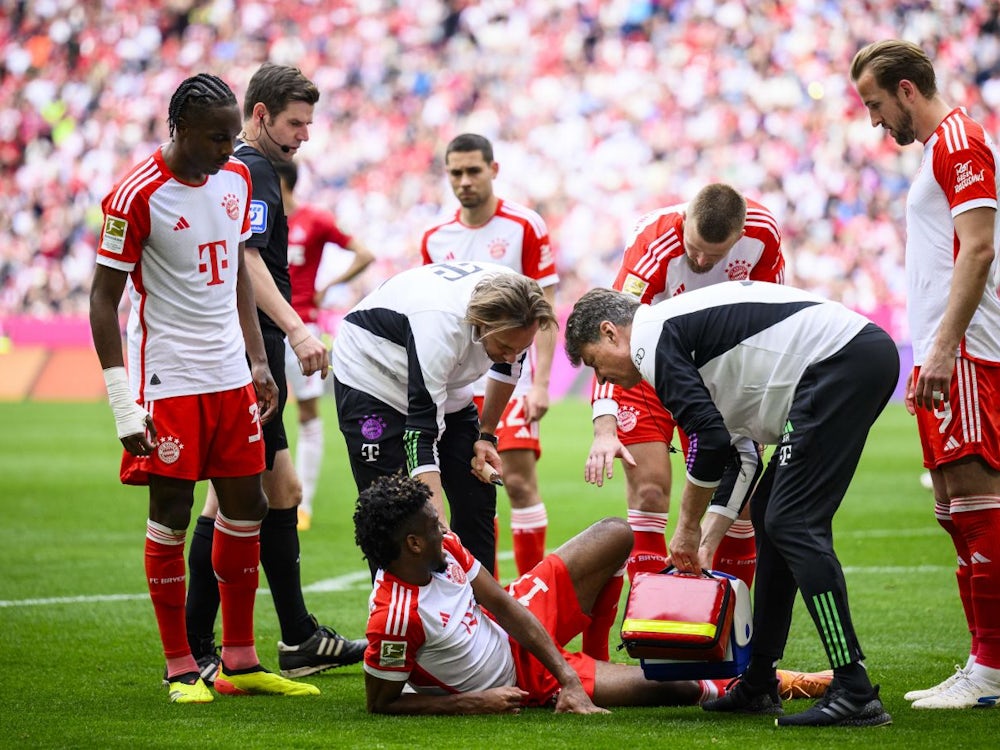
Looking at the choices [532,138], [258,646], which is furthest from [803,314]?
[532,138]

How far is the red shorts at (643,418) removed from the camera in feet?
21.0

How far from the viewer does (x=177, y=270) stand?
512cm

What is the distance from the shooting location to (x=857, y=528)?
10.2 m

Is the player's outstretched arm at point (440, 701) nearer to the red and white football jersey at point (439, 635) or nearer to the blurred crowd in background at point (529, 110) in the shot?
the red and white football jersey at point (439, 635)

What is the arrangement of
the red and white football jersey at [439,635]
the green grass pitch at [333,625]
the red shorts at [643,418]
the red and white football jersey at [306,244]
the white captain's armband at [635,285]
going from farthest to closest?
the red and white football jersey at [306,244]
the red shorts at [643,418]
the white captain's armband at [635,285]
the red and white football jersey at [439,635]
the green grass pitch at [333,625]

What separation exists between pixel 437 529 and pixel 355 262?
618 cm

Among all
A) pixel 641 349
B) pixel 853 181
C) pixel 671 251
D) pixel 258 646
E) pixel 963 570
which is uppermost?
pixel 853 181

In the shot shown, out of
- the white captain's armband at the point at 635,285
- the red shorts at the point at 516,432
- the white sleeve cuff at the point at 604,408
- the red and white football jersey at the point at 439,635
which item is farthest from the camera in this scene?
the red shorts at the point at 516,432

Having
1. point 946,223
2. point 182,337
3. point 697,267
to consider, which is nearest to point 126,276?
point 182,337

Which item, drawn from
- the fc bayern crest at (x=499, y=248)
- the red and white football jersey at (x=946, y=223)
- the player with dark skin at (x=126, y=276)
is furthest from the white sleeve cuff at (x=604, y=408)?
the fc bayern crest at (x=499, y=248)

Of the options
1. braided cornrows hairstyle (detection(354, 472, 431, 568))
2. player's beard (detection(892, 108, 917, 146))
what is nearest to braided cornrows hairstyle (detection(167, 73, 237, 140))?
braided cornrows hairstyle (detection(354, 472, 431, 568))

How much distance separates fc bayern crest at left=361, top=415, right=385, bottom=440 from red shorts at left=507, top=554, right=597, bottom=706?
36.4 inches

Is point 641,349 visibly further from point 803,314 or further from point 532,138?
point 532,138

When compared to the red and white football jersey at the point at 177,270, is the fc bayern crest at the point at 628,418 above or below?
below
